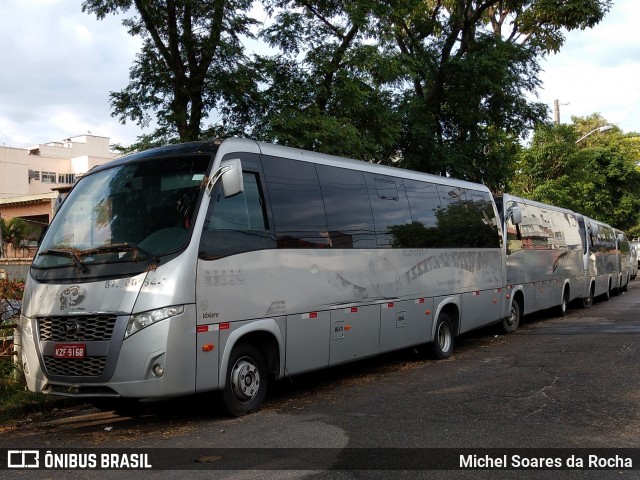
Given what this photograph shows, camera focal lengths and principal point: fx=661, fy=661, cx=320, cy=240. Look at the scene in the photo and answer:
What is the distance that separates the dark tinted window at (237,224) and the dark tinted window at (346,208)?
1386 mm

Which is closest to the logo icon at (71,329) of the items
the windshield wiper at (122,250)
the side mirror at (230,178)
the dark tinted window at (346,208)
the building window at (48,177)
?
the windshield wiper at (122,250)

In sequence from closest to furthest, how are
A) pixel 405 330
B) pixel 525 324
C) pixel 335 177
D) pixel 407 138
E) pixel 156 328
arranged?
pixel 156 328 < pixel 335 177 < pixel 405 330 < pixel 525 324 < pixel 407 138

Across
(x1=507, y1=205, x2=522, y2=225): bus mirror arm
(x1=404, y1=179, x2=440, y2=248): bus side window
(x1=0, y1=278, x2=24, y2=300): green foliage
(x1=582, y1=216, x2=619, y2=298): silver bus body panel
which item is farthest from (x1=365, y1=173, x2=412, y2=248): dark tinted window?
(x1=582, y1=216, x2=619, y2=298): silver bus body panel

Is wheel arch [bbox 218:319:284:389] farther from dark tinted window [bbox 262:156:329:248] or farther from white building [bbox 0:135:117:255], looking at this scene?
white building [bbox 0:135:117:255]

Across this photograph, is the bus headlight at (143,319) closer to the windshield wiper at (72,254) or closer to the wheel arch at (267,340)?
the windshield wiper at (72,254)

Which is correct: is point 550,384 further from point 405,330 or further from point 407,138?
point 407,138

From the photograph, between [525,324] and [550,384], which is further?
[525,324]

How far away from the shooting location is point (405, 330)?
1060 cm

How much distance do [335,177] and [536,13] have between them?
53.8 ft

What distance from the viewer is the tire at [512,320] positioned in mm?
15345

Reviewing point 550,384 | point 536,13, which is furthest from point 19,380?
point 536,13

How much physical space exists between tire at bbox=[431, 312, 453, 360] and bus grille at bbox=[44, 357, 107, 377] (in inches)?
254

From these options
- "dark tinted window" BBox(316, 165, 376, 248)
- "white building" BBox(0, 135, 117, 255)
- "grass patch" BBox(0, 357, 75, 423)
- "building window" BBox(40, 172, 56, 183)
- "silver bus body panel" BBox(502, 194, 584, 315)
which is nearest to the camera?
"grass patch" BBox(0, 357, 75, 423)

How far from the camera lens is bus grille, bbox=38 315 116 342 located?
662 centimetres
